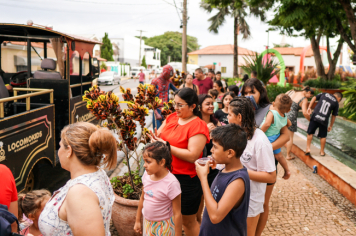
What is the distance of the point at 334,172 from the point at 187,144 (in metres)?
3.97

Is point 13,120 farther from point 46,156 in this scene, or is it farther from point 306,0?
point 306,0

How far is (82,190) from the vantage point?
161 centimetres

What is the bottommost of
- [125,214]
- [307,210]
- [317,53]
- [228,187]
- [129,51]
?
[307,210]

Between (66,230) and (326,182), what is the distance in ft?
18.1

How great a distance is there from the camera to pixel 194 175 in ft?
9.90

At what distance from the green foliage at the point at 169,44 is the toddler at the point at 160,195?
80019mm

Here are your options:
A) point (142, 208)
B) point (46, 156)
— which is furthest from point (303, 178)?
point (46, 156)

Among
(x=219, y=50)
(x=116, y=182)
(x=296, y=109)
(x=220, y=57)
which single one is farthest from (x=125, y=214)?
(x=219, y=50)

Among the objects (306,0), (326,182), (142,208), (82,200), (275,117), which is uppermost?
(306,0)

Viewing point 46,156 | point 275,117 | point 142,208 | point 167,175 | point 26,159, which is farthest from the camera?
point 46,156

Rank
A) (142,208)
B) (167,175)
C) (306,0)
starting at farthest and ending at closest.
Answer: (306,0), (142,208), (167,175)

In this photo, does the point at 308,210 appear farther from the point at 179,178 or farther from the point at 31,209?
the point at 31,209

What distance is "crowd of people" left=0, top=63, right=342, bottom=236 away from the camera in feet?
5.46

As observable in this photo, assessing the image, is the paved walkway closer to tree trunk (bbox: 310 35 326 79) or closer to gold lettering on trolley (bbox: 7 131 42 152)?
gold lettering on trolley (bbox: 7 131 42 152)
